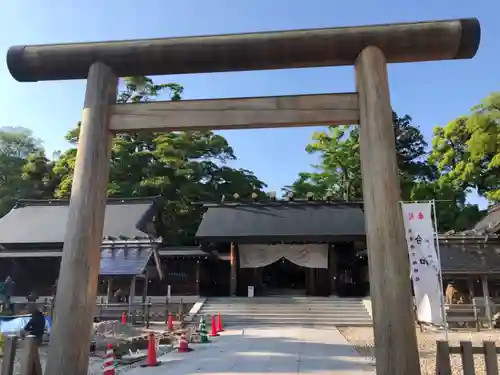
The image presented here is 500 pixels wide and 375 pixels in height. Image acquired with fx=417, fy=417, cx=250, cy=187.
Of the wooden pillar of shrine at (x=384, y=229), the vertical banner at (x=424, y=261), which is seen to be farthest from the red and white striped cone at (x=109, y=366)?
the vertical banner at (x=424, y=261)

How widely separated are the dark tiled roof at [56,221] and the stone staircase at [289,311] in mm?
7242

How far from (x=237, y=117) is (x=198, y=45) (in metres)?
0.98

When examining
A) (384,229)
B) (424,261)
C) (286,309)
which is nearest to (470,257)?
(286,309)

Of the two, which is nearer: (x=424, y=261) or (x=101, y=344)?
(x=424, y=261)

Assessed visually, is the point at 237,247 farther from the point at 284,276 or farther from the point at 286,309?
the point at 284,276

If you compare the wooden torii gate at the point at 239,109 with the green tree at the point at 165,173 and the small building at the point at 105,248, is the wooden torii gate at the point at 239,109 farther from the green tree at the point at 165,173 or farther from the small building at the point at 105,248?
the green tree at the point at 165,173

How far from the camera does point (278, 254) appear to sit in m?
24.6

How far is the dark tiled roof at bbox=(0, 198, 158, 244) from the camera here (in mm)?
24472

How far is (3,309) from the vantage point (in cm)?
1453

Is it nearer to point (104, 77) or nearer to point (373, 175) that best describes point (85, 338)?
point (104, 77)

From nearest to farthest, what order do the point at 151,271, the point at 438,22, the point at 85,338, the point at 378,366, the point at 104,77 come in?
the point at 378,366 < the point at 85,338 < the point at 438,22 < the point at 104,77 < the point at 151,271

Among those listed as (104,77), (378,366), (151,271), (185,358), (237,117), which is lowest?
(185,358)

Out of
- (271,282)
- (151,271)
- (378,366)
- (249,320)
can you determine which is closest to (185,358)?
(378,366)

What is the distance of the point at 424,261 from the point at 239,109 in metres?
2.94
